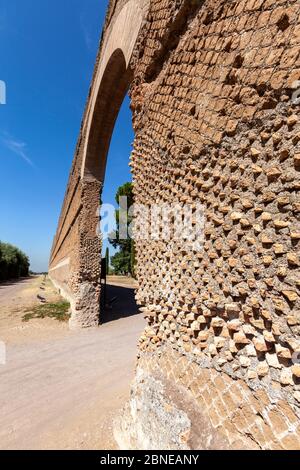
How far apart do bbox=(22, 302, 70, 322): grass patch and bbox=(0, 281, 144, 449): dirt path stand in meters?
1.92

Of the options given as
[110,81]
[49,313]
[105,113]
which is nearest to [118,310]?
[49,313]

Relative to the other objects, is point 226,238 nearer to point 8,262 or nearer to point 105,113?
point 105,113

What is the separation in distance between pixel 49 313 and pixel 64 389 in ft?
20.2

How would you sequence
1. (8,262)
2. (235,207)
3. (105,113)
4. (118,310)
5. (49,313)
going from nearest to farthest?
(235,207)
(105,113)
(49,313)
(118,310)
(8,262)

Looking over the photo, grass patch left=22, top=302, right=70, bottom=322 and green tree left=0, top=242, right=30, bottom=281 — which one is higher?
green tree left=0, top=242, right=30, bottom=281

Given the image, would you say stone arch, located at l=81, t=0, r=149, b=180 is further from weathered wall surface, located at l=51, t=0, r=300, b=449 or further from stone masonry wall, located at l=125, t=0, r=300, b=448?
stone masonry wall, located at l=125, t=0, r=300, b=448

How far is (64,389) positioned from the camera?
468 cm

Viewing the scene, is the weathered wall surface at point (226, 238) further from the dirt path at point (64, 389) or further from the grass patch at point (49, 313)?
the grass patch at point (49, 313)

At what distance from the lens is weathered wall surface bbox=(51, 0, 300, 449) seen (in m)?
1.64

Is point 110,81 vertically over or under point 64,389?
over

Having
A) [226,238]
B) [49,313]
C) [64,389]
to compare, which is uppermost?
[226,238]

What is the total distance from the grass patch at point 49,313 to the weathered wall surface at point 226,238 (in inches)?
291

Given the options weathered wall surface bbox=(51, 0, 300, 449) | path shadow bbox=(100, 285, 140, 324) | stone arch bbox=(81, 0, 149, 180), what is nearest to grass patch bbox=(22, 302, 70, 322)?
path shadow bbox=(100, 285, 140, 324)
